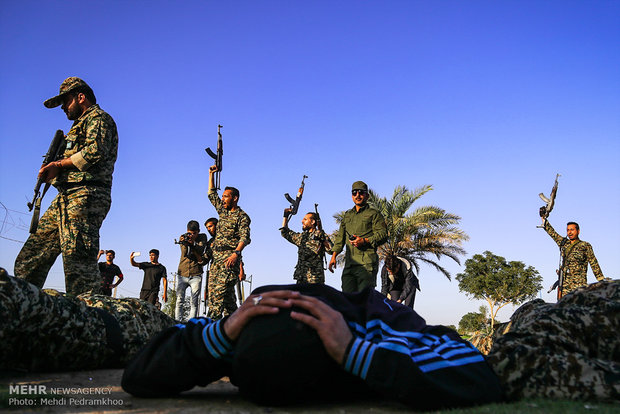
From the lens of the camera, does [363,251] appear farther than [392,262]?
No

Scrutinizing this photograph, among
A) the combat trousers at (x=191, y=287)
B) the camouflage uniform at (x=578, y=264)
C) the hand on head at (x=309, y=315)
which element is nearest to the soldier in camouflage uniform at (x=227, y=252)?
the combat trousers at (x=191, y=287)

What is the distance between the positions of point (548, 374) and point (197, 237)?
8916mm

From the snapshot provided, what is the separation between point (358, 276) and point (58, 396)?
6.11 metres

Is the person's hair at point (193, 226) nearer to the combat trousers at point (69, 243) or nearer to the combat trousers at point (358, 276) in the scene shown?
the combat trousers at point (358, 276)

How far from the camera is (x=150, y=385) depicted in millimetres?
1924

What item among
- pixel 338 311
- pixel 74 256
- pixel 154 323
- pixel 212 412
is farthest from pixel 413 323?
pixel 74 256

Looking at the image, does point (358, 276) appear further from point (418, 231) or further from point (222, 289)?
point (418, 231)

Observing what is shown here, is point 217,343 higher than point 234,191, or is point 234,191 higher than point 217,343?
point 234,191

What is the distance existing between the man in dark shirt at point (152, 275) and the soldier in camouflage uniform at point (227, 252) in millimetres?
3449

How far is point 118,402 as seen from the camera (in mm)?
1940

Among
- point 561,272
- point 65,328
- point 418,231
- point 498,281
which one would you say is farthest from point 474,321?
point 65,328

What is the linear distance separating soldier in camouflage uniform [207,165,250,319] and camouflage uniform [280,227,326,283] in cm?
246

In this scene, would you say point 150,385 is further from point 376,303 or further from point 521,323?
point 521,323

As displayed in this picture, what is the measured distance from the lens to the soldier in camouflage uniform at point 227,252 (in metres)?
7.44
